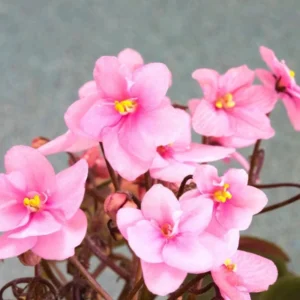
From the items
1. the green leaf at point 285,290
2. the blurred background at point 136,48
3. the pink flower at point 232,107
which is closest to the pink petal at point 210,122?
the pink flower at point 232,107

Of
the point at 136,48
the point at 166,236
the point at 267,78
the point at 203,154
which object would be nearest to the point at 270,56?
the point at 267,78

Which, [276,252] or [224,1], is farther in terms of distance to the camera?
[224,1]

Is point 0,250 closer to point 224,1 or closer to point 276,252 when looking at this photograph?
point 276,252

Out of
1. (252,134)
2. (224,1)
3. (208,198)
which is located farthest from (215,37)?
(208,198)

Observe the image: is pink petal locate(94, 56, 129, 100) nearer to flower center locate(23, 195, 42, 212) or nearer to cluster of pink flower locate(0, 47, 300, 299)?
cluster of pink flower locate(0, 47, 300, 299)

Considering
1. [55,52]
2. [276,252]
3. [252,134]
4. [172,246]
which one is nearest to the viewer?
[172,246]

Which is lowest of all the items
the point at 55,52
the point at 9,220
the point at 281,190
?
the point at 281,190

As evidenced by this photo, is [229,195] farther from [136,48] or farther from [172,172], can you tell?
[136,48]

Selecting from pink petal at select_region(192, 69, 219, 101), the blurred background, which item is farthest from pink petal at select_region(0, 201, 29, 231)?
the blurred background

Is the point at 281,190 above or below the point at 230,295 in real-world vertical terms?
→ below
